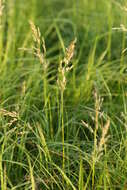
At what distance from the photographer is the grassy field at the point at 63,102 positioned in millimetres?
2244

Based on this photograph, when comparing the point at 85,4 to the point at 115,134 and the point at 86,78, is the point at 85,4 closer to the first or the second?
the point at 86,78

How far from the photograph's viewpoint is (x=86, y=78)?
10.1 feet

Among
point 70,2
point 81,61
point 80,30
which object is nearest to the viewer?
point 81,61

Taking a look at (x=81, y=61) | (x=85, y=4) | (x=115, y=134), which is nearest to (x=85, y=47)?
(x=81, y=61)

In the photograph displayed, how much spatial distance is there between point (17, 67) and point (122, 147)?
129 cm

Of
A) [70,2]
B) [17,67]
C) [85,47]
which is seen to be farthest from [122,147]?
[70,2]

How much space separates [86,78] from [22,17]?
1.23 metres

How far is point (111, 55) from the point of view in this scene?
3711 mm

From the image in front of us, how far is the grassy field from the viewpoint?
7.36ft

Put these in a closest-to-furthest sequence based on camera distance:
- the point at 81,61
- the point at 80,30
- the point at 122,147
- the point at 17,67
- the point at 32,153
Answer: the point at 122,147, the point at 32,153, the point at 17,67, the point at 81,61, the point at 80,30

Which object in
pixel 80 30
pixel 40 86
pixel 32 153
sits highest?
pixel 80 30

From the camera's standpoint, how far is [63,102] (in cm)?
301

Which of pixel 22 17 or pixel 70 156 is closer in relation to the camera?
pixel 70 156

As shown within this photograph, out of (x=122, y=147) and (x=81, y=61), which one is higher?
(x=81, y=61)
